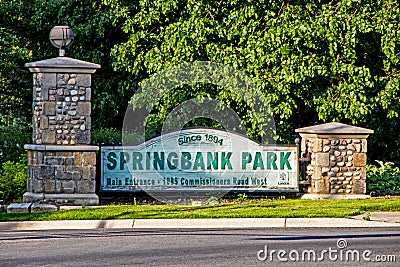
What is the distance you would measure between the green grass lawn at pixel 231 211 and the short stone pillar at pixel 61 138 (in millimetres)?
808

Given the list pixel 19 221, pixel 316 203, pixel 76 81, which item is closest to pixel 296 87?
pixel 316 203

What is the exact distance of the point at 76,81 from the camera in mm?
14062

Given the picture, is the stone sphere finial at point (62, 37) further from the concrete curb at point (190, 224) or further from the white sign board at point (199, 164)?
the concrete curb at point (190, 224)

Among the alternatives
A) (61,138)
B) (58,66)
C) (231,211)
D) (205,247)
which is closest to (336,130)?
(231,211)

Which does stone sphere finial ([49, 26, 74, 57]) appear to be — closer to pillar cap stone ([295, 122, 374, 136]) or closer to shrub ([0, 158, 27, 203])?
shrub ([0, 158, 27, 203])

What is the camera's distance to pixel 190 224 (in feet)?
40.0

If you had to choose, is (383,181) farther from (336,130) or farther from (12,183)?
(12,183)

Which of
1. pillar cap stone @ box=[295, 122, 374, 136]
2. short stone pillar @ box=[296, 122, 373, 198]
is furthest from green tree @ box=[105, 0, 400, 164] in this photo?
short stone pillar @ box=[296, 122, 373, 198]

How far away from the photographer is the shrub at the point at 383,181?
16.5 m

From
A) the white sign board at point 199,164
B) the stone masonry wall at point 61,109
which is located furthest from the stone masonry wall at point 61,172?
the white sign board at point 199,164

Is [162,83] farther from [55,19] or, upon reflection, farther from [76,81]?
[76,81]

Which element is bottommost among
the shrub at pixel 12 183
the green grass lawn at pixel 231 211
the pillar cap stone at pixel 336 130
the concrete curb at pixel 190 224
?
the concrete curb at pixel 190 224

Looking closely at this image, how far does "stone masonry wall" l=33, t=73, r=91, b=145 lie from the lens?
14.0m

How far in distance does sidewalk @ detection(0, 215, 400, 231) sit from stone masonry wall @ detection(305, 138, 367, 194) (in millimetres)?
2845
